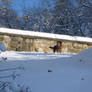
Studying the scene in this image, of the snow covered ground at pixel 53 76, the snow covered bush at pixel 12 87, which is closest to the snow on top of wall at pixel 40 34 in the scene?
the snow covered ground at pixel 53 76

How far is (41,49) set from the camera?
5648mm

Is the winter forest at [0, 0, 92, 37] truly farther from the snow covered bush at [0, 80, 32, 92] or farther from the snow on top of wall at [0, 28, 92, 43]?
the snow covered bush at [0, 80, 32, 92]

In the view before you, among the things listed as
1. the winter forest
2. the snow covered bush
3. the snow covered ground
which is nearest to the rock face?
the snow covered ground

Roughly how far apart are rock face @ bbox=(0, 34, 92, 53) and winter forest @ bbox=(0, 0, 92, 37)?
7.64m

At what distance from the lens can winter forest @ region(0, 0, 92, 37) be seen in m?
13.8

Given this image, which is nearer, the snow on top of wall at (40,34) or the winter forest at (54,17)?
the snow on top of wall at (40,34)

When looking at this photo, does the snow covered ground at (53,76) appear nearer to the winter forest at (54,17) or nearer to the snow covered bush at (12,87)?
the snow covered bush at (12,87)

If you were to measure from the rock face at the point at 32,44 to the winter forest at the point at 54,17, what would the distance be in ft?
25.1

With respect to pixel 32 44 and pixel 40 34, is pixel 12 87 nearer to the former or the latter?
pixel 32 44

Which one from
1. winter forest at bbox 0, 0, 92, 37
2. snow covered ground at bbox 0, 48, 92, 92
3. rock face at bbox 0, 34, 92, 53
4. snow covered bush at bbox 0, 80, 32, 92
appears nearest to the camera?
snow covered bush at bbox 0, 80, 32, 92

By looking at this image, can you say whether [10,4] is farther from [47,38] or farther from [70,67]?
[70,67]

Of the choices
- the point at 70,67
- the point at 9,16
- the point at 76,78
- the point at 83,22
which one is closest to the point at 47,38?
the point at 70,67

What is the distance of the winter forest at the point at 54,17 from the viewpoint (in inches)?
544

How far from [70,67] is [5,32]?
10.4 ft
